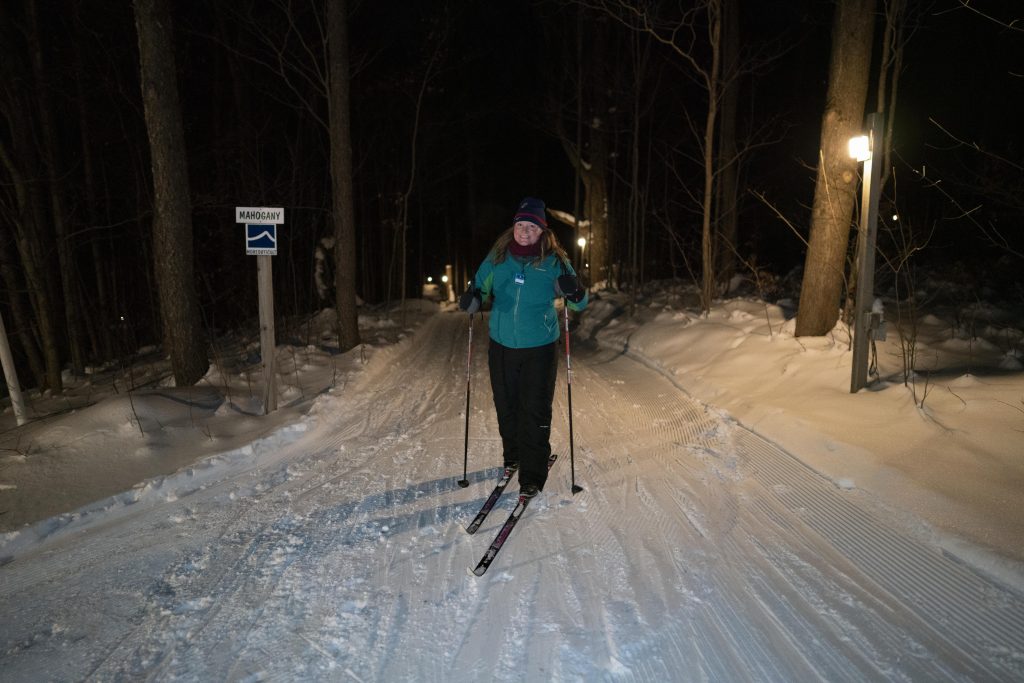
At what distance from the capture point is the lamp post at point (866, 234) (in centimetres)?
615

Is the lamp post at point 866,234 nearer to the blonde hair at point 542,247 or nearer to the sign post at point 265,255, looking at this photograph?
the blonde hair at point 542,247

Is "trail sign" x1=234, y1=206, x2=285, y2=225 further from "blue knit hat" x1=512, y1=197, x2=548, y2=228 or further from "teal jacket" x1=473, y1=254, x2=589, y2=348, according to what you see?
"blue knit hat" x1=512, y1=197, x2=548, y2=228

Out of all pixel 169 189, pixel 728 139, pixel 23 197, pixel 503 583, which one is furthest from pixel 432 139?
pixel 503 583

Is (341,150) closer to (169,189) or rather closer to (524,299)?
(169,189)

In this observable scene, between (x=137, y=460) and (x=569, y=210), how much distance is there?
122 feet

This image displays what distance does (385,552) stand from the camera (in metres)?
3.81

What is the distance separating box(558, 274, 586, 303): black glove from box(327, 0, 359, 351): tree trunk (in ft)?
24.6

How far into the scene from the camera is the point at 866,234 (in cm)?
627

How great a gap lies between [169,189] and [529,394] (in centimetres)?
646

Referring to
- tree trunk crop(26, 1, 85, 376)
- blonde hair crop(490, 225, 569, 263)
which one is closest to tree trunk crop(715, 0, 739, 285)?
blonde hair crop(490, 225, 569, 263)

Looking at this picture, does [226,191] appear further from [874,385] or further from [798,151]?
[798,151]

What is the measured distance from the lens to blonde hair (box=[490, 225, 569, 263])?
187 inches

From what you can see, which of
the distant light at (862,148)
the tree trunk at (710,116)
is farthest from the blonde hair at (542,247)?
the tree trunk at (710,116)

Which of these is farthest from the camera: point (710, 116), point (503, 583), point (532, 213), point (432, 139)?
point (432, 139)
